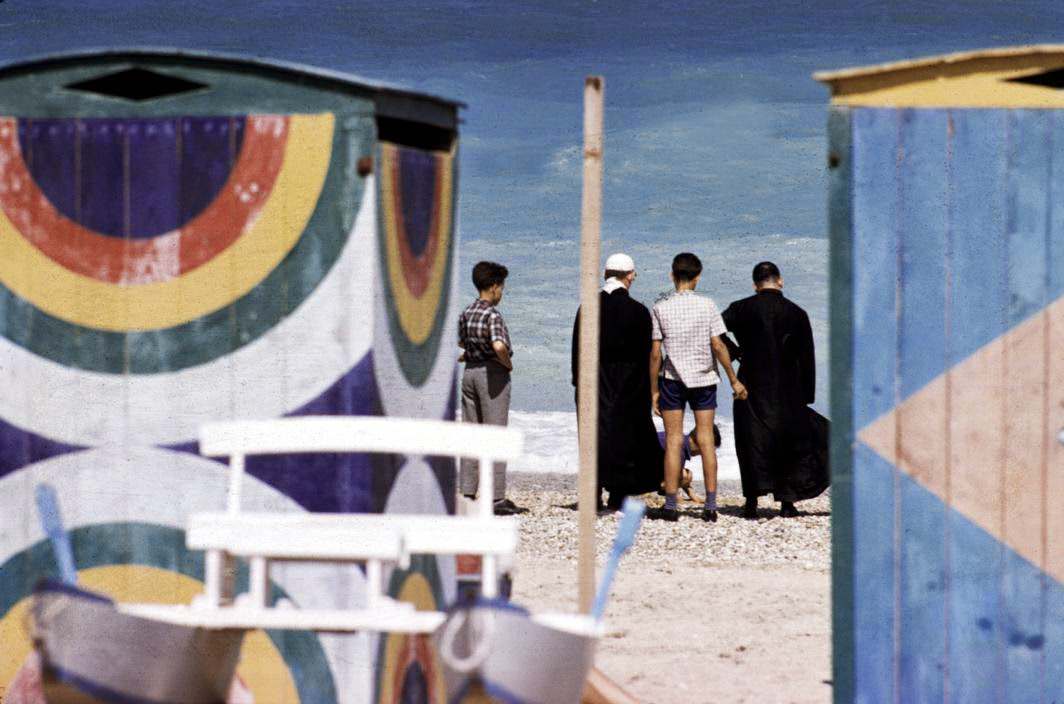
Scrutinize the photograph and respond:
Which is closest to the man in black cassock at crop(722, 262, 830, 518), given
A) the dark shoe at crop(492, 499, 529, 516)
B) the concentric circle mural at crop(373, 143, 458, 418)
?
the dark shoe at crop(492, 499, 529, 516)

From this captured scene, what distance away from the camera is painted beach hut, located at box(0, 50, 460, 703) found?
16.8 feet

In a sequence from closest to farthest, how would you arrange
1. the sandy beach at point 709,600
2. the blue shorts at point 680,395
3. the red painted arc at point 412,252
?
the red painted arc at point 412,252 → the sandy beach at point 709,600 → the blue shorts at point 680,395

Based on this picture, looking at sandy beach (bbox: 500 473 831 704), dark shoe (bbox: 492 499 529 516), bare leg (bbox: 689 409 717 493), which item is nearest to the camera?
sandy beach (bbox: 500 473 831 704)

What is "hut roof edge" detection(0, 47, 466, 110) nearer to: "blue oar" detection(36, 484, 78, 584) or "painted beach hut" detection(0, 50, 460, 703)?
"painted beach hut" detection(0, 50, 460, 703)

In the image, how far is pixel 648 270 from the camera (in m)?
75.2

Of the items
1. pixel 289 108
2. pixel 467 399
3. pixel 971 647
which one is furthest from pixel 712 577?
pixel 289 108

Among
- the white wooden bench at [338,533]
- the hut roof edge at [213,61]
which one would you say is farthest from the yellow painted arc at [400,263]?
the white wooden bench at [338,533]

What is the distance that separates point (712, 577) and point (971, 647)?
4107 millimetres

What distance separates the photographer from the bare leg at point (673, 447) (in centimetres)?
1059

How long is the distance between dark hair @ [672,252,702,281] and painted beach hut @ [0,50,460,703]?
16.4 ft

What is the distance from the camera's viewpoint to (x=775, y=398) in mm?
11016

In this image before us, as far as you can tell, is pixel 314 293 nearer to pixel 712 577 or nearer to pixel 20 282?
pixel 20 282

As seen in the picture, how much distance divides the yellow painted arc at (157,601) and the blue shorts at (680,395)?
5.62 meters

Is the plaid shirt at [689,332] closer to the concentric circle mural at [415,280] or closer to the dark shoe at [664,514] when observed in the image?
the dark shoe at [664,514]
